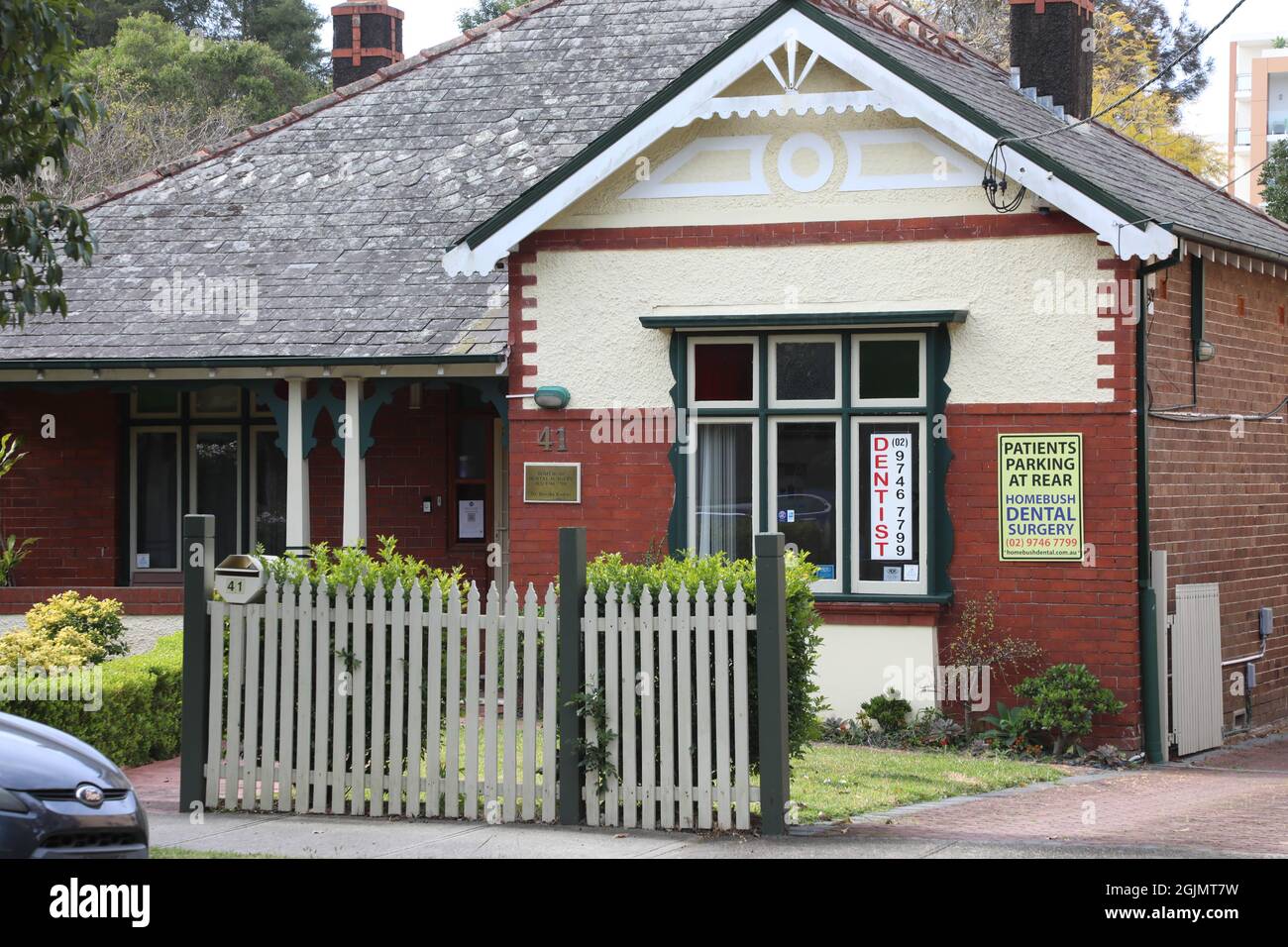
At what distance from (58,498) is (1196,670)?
481 inches

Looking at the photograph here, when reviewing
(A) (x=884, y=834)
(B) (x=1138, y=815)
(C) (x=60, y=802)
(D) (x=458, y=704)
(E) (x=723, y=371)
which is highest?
(E) (x=723, y=371)

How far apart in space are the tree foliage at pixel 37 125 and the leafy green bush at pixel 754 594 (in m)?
3.57

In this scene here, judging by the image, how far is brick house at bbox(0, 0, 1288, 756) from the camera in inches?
514

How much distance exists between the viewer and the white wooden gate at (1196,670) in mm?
13586

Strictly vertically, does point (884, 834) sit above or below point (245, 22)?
below

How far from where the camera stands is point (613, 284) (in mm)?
14156

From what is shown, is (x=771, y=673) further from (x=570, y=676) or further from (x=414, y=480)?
(x=414, y=480)

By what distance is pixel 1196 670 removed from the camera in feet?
45.7

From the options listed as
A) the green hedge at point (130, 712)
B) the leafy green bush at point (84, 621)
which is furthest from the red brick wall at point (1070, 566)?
the leafy green bush at point (84, 621)

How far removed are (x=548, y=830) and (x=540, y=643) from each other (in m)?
1.03

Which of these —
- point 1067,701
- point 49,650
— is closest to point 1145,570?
point 1067,701

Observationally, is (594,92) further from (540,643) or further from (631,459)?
(540,643)

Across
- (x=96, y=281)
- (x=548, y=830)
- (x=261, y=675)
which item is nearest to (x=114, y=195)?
(x=96, y=281)

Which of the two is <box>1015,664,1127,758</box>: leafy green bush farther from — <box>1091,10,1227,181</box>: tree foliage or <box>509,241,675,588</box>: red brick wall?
<box>1091,10,1227,181</box>: tree foliage
